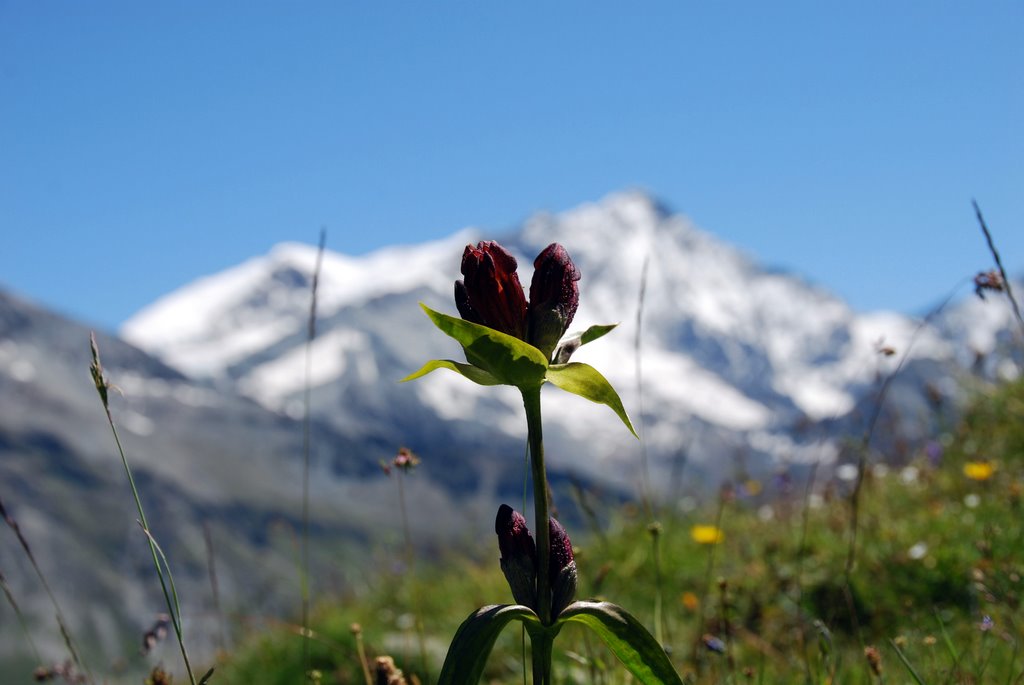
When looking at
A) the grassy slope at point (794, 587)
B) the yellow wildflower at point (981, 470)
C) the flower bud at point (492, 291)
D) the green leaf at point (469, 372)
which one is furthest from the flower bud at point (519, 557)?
the yellow wildflower at point (981, 470)

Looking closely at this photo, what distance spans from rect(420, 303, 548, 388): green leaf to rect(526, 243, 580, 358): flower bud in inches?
3.9

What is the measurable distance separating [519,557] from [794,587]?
386 centimetres

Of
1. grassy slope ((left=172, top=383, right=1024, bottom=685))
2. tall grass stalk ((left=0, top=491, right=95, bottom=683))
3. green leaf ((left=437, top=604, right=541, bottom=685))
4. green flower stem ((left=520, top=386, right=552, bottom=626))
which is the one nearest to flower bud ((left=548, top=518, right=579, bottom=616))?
green flower stem ((left=520, top=386, right=552, bottom=626))

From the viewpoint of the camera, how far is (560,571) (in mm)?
1798

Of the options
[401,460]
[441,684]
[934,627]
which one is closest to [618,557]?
[934,627]

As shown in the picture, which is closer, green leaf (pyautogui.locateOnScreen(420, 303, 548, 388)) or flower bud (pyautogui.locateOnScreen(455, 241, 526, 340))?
green leaf (pyautogui.locateOnScreen(420, 303, 548, 388))

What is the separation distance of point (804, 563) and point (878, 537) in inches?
19.3

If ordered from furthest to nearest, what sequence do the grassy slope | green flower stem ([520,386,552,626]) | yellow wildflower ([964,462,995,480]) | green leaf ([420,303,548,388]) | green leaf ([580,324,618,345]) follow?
yellow wildflower ([964,462,995,480]) < the grassy slope < green leaf ([580,324,618,345]) < green flower stem ([520,386,552,626]) < green leaf ([420,303,548,388])

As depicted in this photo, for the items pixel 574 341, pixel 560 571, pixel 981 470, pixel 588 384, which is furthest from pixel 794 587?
pixel 588 384

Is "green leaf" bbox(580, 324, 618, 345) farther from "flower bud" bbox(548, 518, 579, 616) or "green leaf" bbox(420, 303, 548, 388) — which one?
"flower bud" bbox(548, 518, 579, 616)

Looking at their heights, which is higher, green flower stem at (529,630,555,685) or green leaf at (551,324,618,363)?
green leaf at (551,324,618,363)

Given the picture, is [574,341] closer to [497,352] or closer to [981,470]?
[497,352]

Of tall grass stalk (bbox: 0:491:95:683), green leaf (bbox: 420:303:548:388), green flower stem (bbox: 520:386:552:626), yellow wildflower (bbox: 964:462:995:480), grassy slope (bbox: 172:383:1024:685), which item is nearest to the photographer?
green leaf (bbox: 420:303:548:388)

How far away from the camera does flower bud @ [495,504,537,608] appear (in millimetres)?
1783
